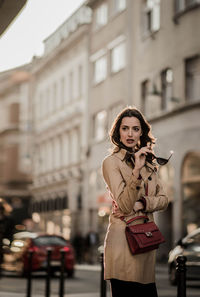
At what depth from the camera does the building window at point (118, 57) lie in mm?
43750

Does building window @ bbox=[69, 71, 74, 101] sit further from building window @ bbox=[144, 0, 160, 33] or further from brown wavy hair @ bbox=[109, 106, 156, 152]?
brown wavy hair @ bbox=[109, 106, 156, 152]

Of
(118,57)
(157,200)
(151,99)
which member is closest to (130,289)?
(157,200)

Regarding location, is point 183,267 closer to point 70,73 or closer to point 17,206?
point 70,73

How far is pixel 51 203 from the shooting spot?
194 feet

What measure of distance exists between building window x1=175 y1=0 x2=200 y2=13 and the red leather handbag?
96.8 feet

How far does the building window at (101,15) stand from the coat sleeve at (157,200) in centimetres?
4233

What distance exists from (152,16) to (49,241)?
53.3 ft

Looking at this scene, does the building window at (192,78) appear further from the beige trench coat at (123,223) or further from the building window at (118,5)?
the beige trench coat at (123,223)

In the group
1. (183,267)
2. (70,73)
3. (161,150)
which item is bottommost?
(183,267)

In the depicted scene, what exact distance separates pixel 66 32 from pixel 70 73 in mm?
3546

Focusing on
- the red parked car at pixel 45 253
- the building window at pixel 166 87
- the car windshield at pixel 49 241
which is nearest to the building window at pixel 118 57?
the building window at pixel 166 87

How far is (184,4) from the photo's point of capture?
3550 centimetres

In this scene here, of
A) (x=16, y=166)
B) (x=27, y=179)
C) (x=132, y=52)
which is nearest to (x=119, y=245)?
(x=132, y=52)

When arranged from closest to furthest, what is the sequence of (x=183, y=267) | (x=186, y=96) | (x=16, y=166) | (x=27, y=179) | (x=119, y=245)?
(x=119, y=245), (x=183, y=267), (x=186, y=96), (x=27, y=179), (x=16, y=166)
